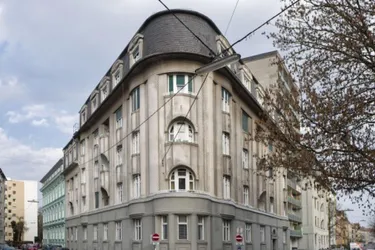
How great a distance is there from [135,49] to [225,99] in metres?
7.37

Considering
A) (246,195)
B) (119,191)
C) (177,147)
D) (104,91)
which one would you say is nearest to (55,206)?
(104,91)

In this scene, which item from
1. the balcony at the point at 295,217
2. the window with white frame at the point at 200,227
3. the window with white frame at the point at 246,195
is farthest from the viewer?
the balcony at the point at 295,217

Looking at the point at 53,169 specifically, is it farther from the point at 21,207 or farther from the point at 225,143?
the point at 21,207

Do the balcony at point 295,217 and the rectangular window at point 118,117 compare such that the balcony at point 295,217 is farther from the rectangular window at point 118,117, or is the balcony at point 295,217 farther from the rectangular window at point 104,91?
the rectangular window at point 118,117

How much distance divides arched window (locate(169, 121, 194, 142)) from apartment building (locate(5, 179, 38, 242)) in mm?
123006

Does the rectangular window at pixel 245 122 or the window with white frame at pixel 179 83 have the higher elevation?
the window with white frame at pixel 179 83

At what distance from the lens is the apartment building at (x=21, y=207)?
493 ft

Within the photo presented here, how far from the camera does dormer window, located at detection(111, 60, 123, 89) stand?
4212 cm

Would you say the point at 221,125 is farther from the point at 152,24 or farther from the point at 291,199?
the point at 291,199

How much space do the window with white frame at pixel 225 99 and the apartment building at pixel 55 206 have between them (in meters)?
40.3

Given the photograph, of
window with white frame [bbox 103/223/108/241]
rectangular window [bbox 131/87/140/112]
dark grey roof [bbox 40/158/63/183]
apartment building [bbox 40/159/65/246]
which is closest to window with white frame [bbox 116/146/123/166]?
rectangular window [bbox 131/87/140/112]

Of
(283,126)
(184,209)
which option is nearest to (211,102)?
(184,209)

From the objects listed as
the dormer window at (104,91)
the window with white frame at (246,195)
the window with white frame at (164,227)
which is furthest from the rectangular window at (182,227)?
the dormer window at (104,91)

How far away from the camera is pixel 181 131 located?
3434cm
